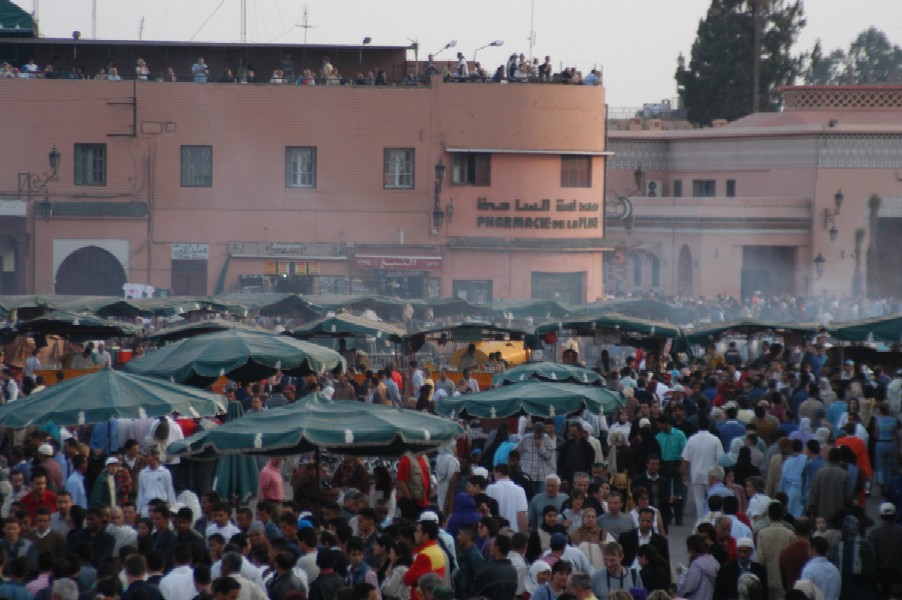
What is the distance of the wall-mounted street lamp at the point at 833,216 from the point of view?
44.9 metres

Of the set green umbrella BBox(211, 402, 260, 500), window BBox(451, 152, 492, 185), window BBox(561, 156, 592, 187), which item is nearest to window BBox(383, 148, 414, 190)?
window BBox(451, 152, 492, 185)

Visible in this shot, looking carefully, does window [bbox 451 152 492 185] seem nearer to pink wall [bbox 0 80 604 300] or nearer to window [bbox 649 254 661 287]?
pink wall [bbox 0 80 604 300]

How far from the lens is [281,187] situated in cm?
4062

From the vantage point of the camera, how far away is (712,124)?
5481 centimetres

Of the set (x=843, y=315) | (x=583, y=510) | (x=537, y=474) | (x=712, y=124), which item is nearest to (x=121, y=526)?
(x=583, y=510)

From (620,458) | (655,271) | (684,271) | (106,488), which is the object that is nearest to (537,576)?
(106,488)

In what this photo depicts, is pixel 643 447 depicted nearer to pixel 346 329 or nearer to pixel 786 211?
pixel 346 329

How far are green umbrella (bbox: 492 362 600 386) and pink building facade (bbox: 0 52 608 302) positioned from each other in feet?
69.6

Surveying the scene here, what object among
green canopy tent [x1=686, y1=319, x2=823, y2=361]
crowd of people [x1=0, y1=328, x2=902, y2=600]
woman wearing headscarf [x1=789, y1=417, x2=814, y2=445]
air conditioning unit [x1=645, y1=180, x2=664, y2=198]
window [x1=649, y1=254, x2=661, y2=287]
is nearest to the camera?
crowd of people [x1=0, y1=328, x2=902, y2=600]

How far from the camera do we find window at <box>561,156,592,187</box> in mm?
41312

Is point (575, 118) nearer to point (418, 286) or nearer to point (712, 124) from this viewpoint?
point (418, 286)

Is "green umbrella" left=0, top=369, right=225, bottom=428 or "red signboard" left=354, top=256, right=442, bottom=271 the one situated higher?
"red signboard" left=354, top=256, right=442, bottom=271

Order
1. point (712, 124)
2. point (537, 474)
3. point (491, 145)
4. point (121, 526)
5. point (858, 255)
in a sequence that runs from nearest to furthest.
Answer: point (121, 526)
point (537, 474)
point (491, 145)
point (858, 255)
point (712, 124)

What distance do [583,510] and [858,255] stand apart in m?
35.0
